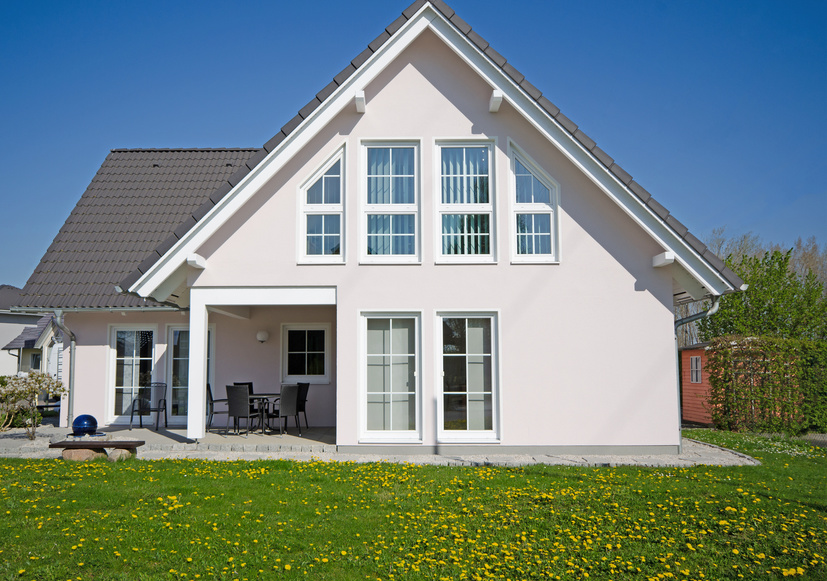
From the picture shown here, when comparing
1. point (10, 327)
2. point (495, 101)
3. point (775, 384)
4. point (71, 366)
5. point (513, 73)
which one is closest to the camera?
point (513, 73)

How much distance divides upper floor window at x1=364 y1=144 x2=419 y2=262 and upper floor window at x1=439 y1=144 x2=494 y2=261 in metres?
0.49

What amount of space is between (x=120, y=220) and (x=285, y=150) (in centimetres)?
697

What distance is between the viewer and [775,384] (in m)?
15.0

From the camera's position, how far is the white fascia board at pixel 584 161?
9906mm

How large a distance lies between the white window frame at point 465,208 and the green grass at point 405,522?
11.4 ft

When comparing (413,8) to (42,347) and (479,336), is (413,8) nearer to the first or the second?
(479,336)

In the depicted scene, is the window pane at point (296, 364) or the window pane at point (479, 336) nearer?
the window pane at point (479, 336)

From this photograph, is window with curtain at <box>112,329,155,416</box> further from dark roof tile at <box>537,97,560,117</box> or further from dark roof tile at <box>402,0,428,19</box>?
dark roof tile at <box>537,97,560,117</box>

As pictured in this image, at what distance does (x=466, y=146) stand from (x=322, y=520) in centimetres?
678

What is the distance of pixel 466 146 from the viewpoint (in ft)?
35.6

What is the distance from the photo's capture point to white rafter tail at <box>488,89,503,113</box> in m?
10.1

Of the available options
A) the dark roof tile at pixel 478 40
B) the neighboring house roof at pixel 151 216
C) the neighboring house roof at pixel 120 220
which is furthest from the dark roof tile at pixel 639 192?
the neighboring house roof at pixel 120 220

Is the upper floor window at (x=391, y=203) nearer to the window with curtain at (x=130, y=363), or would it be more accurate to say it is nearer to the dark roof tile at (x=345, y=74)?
the dark roof tile at (x=345, y=74)

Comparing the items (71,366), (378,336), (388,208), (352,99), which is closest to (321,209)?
(388,208)
